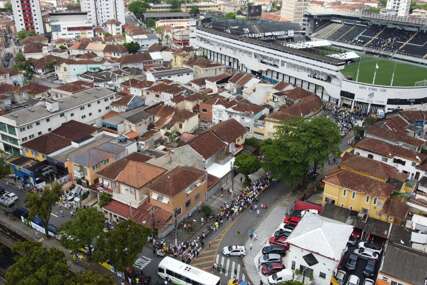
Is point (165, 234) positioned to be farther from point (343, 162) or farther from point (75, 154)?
point (343, 162)

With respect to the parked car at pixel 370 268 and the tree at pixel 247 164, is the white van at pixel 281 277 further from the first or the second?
the tree at pixel 247 164

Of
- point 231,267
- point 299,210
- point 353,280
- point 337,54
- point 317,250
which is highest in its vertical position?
point 337,54

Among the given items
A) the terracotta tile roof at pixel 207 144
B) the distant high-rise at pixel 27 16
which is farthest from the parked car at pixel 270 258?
the distant high-rise at pixel 27 16

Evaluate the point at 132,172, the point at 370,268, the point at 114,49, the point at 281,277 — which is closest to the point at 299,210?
the point at 370,268

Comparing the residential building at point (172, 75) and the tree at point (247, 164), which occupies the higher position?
the residential building at point (172, 75)

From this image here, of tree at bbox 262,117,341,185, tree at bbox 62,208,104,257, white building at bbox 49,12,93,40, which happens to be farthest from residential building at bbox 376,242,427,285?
white building at bbox 49,12,93,40

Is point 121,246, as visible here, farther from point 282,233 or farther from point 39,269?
point 282,233

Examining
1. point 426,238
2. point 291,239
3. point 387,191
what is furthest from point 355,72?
point 291,239
